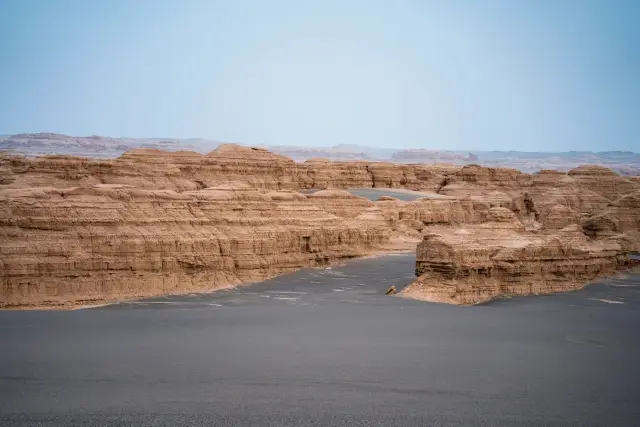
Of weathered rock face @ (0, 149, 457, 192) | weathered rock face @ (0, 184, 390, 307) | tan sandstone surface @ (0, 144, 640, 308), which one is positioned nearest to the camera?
weathered rock face @ (0, 184, 390, 307)

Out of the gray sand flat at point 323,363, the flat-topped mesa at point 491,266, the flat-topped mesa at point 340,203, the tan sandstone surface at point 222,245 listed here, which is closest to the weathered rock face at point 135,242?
the tan sandstone surface at point 222,245

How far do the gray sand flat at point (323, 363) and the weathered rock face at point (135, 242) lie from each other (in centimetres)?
112

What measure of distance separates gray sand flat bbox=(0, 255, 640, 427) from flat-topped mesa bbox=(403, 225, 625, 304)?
63 cm

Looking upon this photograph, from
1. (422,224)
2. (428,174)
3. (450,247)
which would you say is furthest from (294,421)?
(428,174)

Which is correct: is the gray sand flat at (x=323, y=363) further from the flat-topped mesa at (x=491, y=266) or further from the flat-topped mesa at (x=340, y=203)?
the flat-topped mesa at (x=340, y=203)

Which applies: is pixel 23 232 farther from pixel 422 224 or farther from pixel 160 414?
pixel 422 224

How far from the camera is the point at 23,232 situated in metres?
21.5

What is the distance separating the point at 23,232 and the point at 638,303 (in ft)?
61.1

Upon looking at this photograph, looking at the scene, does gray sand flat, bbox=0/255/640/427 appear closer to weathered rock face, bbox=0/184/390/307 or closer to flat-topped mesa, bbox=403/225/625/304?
flat-topped mesa, bbox=403/225/625/304

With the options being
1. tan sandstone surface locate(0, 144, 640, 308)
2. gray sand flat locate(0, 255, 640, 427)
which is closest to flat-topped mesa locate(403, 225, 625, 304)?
tan sandstone surface locate(0, 144, 640, 308)

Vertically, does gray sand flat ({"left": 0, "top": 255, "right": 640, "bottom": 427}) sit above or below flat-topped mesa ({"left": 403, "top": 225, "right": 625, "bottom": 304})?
below

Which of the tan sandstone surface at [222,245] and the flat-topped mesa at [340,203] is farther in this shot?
the flat-topped mesa at [340,203]

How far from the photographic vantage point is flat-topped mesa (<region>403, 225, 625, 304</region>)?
70.1 ft

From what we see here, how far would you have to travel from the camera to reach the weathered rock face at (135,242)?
69.3ft
